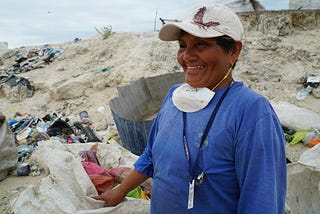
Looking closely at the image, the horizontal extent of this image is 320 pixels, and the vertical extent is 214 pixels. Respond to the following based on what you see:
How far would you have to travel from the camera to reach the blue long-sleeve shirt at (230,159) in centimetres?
100

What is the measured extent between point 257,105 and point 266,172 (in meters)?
0.25

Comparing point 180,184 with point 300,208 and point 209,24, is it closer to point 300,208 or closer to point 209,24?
point 209,24

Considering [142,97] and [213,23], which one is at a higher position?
[213,23]

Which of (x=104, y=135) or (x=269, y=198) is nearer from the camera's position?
(x=269, y=198)

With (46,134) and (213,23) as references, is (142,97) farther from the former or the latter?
(213,23)

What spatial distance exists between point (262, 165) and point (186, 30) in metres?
0.62

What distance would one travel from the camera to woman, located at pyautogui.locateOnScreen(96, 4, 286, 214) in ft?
3.32

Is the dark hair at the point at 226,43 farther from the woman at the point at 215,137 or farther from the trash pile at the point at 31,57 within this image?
the trash pile at the point at 31,57

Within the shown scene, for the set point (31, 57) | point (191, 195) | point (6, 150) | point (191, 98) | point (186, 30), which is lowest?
point (31, 57)

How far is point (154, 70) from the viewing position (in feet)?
24.4

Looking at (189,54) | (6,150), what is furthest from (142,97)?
(189,54)

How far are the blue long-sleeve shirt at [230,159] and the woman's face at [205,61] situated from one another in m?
0.07

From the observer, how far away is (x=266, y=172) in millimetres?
998

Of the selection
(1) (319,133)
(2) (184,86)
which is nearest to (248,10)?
(1) (319,133)
